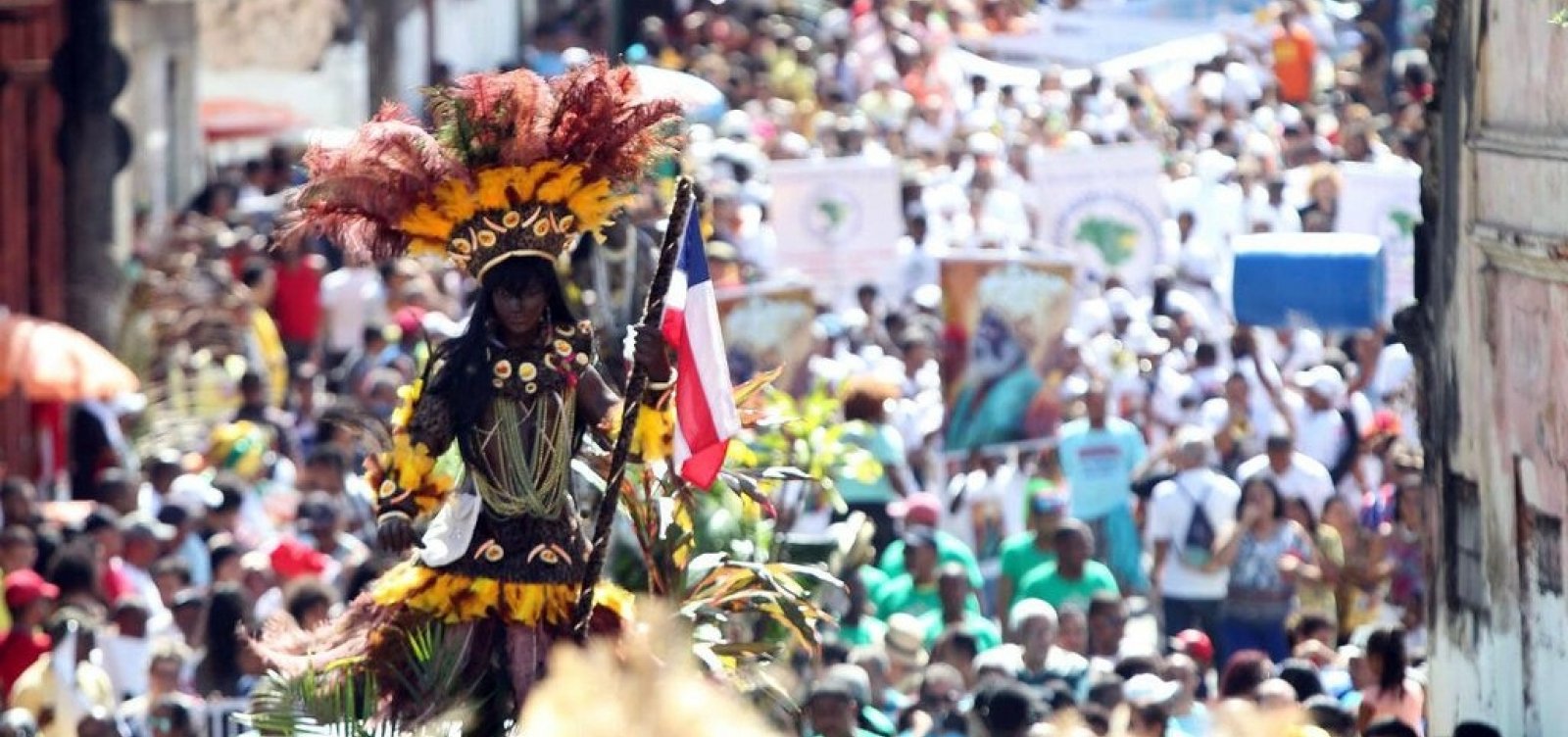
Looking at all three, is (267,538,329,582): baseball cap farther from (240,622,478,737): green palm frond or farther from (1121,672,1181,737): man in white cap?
(240,622,478,737): green palm frond

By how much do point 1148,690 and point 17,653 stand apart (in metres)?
4.55

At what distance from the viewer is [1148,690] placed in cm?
1172

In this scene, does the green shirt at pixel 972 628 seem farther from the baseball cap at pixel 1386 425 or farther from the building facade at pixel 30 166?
the building facade at pixel 30 166

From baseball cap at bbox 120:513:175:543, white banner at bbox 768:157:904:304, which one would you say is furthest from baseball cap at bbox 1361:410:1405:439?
baseball cap at bbox 120:513:175:543

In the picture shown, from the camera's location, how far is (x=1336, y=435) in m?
17.5

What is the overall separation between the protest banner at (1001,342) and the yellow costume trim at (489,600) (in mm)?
7822

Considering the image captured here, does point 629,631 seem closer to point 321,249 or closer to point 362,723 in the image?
point 362,723

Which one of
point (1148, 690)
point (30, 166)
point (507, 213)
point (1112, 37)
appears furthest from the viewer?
point (1112, 37)

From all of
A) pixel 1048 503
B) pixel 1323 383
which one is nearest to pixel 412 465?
pixel 1048 503

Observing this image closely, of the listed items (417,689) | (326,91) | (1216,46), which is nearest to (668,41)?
(326,91)

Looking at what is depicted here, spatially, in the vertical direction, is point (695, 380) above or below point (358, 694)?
above

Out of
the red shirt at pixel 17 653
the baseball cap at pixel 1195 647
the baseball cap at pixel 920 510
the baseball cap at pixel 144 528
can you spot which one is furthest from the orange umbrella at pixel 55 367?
the baseball cap at pixel 1195 647

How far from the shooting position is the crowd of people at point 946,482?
41.5ft

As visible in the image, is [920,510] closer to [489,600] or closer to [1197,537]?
[1197,537]
